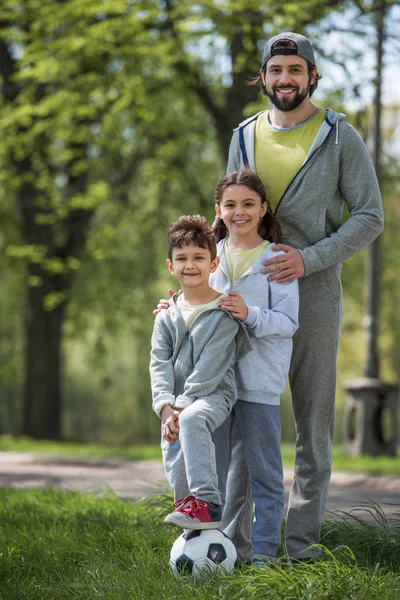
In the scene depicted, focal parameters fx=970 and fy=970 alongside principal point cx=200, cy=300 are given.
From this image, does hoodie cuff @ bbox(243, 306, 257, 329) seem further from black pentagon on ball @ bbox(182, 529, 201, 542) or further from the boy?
black pentagon on ball @ bbox(182, 529, 201, 542)

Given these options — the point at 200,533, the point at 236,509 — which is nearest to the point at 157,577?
the point at 200,533

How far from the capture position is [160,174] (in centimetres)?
1664

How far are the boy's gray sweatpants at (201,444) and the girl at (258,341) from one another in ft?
0.69

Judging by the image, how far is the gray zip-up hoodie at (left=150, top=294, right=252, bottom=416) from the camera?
3.98 m

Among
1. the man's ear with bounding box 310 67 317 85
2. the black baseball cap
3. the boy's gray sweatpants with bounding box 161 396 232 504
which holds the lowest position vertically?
the boy's gray sweatpants with bounding box 161 396 232 504

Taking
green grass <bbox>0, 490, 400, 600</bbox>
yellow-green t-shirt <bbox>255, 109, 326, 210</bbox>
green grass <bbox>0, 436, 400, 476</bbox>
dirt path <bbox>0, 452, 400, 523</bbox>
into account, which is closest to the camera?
green grass <bbox>0, 490, 400, 600</bbox>

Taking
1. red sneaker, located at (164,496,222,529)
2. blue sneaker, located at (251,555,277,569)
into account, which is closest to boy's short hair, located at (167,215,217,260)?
red sneaker, located at (164,496,222,529)

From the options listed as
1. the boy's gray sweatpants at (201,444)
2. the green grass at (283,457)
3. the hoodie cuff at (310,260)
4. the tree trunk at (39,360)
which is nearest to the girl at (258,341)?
the hoodie cuff at (310,260)

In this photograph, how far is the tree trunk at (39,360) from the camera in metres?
17.2

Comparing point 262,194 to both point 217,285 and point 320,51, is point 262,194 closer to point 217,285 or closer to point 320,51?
point 217,285

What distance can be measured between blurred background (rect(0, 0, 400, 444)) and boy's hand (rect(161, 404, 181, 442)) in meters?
5.39

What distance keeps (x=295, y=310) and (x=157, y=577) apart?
1.24 m

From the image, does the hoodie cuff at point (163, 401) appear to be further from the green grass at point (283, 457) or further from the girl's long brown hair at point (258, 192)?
the green grass at point (283, 457)

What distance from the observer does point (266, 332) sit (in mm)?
4031
